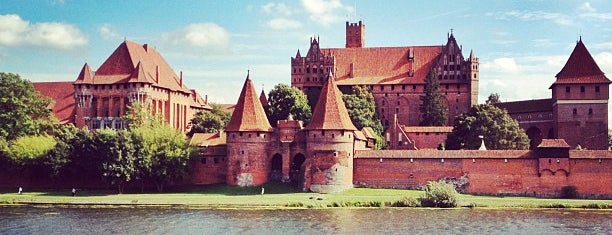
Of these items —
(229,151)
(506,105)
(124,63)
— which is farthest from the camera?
(506,105)

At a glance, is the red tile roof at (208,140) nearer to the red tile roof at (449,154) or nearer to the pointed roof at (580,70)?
the red tile roof at (449,154)

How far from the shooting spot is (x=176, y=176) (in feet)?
197

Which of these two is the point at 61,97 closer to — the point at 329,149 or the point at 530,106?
the point at 329,149

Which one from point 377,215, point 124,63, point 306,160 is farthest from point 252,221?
point 124,63

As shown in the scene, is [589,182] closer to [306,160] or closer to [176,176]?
[306,160]

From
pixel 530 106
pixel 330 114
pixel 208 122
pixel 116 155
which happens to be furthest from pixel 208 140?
pixel 530 106

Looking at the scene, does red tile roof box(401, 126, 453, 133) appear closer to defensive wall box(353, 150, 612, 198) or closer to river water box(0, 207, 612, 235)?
defensive wall box(353, 150, 612, 198)

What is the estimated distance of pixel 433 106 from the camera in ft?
283

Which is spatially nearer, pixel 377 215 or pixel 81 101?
pixel 377 215

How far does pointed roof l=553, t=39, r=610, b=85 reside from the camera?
247 ft

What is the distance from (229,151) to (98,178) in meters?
10.1

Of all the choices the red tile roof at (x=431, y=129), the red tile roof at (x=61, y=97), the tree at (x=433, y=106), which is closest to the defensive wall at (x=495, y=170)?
the red tile roof at (x=431, y=129)

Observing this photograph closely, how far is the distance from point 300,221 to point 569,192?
21.1 metres

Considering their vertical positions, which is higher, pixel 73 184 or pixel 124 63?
pixel 124 63
